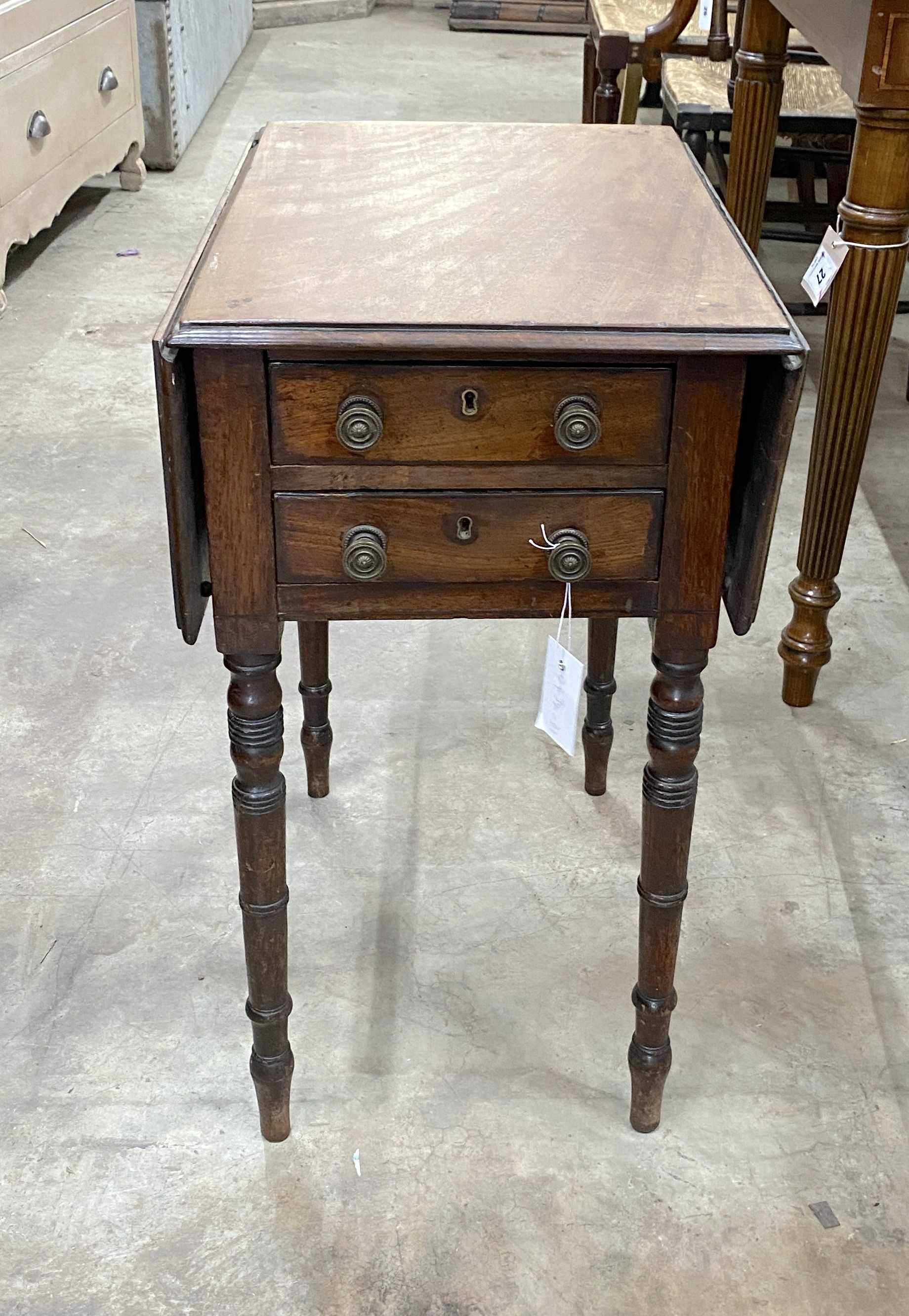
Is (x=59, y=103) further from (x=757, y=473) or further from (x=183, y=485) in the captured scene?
(x=757, y=473)

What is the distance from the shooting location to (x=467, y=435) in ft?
3.65

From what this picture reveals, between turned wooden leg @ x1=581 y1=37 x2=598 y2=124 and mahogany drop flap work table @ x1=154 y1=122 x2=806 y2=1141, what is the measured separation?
3323 millimetres

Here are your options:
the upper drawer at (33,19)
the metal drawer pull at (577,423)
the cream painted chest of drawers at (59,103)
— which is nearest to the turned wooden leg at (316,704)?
Answer: the metal drawer pull at (577,423)

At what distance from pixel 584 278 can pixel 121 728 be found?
1.21 meters

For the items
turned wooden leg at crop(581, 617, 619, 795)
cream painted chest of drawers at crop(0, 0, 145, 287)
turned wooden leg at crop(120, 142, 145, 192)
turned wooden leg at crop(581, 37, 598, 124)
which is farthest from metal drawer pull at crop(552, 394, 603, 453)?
turned wooden leg at crop(120, 142, 145, 192)

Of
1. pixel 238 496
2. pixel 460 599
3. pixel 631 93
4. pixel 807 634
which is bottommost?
pixel 807 634

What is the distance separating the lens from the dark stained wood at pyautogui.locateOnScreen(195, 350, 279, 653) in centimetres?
107

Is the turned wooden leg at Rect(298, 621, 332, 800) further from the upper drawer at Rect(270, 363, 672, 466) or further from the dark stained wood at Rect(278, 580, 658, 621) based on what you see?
the upper drawer at Rect(270, 363, 672, 466)

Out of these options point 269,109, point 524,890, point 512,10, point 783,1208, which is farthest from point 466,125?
point 512,10

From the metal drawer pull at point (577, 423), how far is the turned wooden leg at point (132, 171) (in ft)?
13.4

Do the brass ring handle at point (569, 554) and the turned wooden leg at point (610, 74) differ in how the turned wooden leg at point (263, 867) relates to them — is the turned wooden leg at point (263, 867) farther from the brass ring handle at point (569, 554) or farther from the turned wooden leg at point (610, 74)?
the turned wooden leg at point (610, 74)

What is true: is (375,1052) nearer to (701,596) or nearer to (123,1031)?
(123,1031)

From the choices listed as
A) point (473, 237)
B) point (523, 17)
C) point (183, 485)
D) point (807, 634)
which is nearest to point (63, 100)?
point (807, 634)

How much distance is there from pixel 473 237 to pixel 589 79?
3.71m
